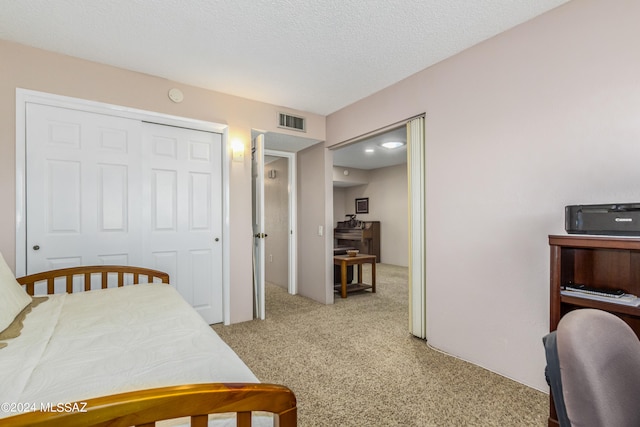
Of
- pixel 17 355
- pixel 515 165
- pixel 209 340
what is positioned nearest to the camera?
pixel 17 355

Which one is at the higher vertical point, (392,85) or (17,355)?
(392,85)

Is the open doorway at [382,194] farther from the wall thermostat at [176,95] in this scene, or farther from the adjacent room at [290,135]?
the wall thermostat at [176,95]

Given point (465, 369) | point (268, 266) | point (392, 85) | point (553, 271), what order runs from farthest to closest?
point (268, 266)
point (392, 85)
point (465, 369)
point (553, 271)

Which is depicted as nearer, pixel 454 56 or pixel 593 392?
pixel 593 392

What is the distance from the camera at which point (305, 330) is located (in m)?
3.12

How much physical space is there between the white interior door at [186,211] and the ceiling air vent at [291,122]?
0.78m

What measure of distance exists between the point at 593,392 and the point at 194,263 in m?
3.19

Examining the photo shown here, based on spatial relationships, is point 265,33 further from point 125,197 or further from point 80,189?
point 80,189

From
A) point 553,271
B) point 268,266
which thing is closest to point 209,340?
point 553,271

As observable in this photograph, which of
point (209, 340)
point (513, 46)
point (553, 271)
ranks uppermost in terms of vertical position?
point (513, 46)

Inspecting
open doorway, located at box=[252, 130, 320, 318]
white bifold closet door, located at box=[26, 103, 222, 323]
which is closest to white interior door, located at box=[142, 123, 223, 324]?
white bifold closet door, located at box=[26, 103, 222, 323]

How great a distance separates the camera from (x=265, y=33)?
2227mm

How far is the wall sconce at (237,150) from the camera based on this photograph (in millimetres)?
3359

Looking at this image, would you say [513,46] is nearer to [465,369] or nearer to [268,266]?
[465,369]
